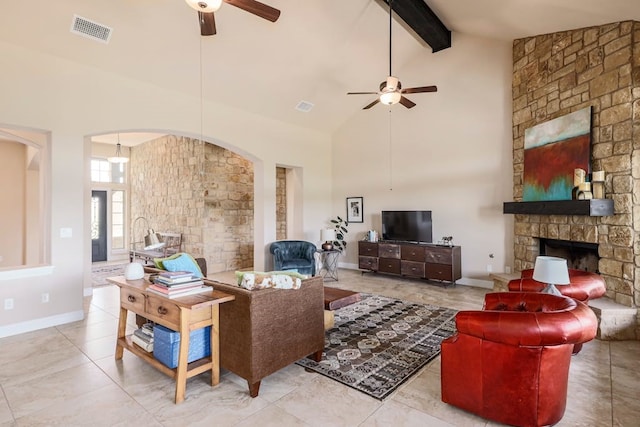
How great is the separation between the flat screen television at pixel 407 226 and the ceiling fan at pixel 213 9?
177 inches

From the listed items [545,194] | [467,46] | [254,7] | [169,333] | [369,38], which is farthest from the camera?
[467,46]

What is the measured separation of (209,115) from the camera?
18.7ft

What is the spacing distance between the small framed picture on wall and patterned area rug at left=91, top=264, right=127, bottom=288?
531 centimetres

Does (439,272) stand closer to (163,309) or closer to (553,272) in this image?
(553,272)

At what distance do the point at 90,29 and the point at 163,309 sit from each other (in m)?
3.58

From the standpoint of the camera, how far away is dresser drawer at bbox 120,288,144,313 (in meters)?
2.86

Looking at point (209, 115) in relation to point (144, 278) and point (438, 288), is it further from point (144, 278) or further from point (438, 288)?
point (438, 288)

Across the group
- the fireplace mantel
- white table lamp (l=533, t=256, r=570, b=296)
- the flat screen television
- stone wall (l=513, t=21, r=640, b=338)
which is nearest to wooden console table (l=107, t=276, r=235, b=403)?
white table lamp (l=533, t=256, r=570, b=296)

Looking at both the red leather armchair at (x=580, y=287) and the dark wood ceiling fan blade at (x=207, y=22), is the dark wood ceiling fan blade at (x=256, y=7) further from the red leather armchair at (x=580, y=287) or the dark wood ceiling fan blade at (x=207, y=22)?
the red leather armchair at (x=580, y=287)

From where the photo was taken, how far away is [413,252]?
6.25m

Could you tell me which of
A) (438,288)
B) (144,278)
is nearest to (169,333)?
(144,278)

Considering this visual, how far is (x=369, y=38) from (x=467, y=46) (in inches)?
74.7

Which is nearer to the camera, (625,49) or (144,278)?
(144,278)

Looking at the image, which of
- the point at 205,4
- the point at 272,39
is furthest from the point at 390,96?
the point at 205,4
